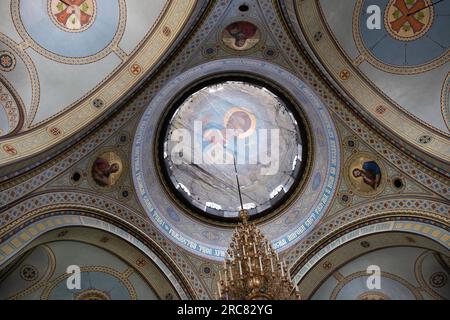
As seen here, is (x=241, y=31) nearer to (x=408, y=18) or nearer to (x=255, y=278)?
(x=408, y=18)

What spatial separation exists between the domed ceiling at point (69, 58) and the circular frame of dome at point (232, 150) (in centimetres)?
194

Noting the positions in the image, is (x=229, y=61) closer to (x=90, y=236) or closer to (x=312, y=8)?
(x=312, y=8)

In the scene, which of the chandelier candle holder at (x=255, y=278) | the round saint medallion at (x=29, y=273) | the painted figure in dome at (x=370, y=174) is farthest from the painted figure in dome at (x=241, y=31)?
the round saint medallion at (x=29, y=273)

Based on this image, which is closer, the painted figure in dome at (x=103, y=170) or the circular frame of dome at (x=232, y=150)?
the painted figure in dome at (x=103, y=170)

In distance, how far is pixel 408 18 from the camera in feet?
33.1

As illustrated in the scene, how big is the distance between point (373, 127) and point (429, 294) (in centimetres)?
420

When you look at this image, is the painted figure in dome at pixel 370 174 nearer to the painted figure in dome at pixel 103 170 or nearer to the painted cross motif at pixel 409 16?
the painted cross motif at pixel 409 16

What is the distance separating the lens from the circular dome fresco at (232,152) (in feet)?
42.4

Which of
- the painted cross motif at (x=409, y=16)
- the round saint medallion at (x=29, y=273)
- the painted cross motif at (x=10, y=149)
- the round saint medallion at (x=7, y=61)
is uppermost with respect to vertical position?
the painted cross motif at (x=409, y=16)

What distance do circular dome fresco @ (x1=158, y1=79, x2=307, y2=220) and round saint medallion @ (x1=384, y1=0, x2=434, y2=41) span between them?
10.9 feet

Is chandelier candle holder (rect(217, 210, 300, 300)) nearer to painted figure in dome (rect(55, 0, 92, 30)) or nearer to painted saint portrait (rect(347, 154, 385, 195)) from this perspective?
painted saint portrait (rect(347, 154, 385, 195))

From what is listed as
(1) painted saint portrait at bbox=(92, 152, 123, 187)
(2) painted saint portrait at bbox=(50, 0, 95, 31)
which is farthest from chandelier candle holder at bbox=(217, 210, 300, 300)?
(2) painted saint portrait at bbox=(50, 0, 95, 31)

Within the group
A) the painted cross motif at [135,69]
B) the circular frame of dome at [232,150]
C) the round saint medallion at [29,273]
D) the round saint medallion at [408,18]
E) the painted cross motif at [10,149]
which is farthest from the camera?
the circular frame of dome at [232,150]

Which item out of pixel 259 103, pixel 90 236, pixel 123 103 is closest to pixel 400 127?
pixel 259 103
